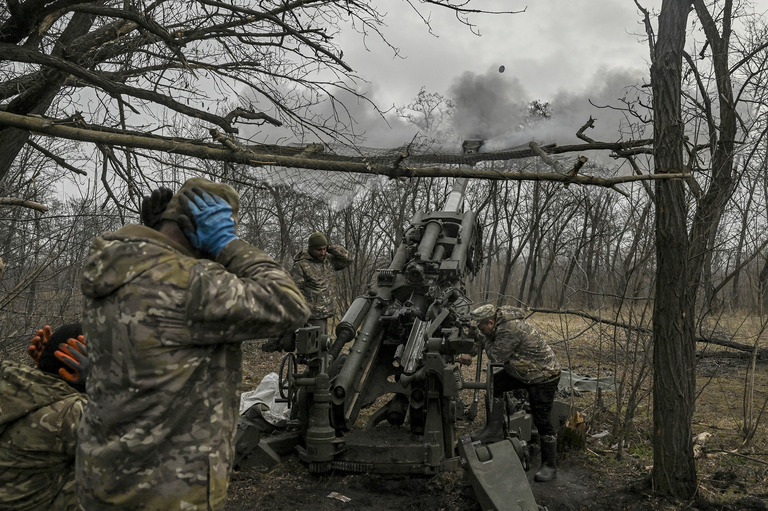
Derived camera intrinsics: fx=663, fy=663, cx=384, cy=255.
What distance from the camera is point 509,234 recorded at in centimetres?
2903

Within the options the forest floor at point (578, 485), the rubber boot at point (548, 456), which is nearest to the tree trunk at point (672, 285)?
the forest floor at point (578, 485)

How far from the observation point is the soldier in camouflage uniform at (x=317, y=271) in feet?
28.2

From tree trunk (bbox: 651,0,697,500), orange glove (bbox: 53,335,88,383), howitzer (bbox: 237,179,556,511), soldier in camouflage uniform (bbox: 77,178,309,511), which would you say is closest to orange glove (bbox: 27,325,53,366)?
orange glove (bbox: 53,335,88,383)

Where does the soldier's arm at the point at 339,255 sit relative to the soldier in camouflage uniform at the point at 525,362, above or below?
above

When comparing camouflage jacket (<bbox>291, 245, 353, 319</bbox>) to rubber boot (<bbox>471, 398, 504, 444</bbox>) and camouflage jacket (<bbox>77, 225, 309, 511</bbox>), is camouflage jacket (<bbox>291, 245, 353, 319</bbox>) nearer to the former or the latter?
rubber boot (<bbox>471, 398, 504, 444</bbox>)

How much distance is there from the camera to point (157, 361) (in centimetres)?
233

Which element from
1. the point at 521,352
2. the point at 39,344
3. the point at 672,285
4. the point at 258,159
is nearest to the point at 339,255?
the point at 521,352

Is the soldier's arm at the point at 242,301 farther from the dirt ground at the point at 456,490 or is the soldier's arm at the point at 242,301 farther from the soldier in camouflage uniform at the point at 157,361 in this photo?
the dirt ground at the point at 456,490

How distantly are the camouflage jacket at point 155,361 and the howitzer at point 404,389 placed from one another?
3.33m

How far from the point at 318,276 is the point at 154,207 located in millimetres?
6073

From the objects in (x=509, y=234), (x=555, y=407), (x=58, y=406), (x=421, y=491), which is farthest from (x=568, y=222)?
(x=58, y=406)

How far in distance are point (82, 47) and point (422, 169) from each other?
3379 millimetres

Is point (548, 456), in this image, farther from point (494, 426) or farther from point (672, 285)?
point (672, 285)

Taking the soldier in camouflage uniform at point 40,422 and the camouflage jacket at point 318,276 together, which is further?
the camouflage jacket at point 318,276
